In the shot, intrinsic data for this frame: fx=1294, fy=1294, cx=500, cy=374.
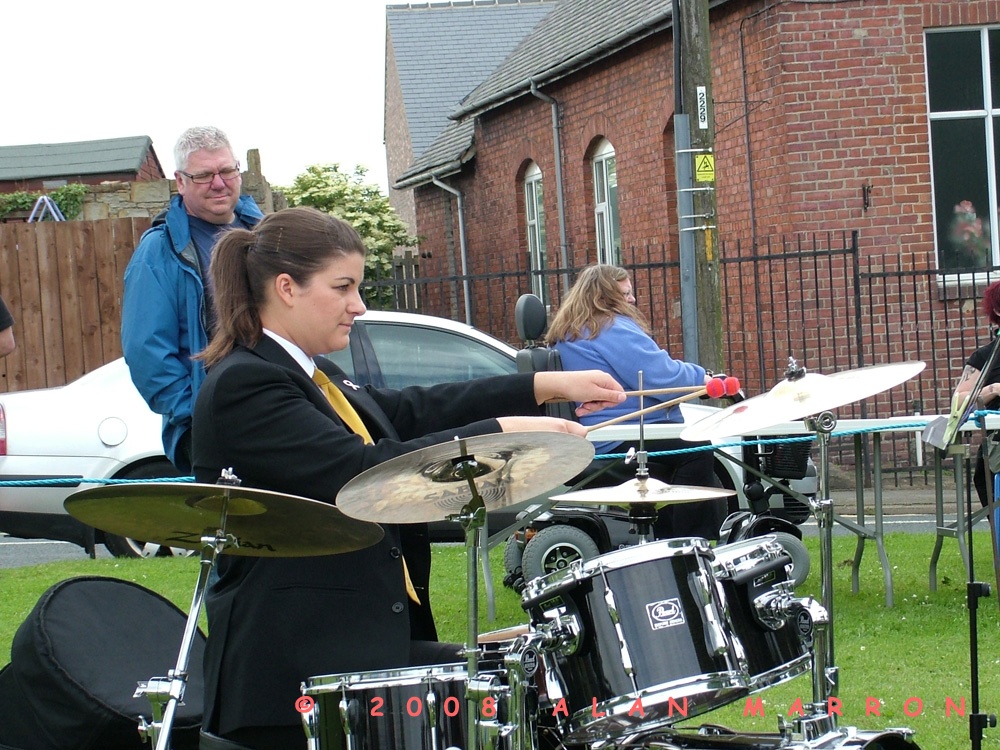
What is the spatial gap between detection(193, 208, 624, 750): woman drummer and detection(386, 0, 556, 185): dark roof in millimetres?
26664

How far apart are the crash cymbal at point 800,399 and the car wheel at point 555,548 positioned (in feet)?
8.58

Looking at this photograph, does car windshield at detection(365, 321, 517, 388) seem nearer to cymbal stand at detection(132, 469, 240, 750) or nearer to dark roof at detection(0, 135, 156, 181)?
cymbal stand at detection(132, 469, 240, 750)

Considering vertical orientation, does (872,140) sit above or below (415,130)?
below

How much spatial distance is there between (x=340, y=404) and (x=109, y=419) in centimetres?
570

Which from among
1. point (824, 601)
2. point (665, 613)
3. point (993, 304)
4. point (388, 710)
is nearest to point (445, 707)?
point (388, 710)

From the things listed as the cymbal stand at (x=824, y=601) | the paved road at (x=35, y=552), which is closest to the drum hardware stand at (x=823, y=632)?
the cymbal stand at (x=824, y=601)

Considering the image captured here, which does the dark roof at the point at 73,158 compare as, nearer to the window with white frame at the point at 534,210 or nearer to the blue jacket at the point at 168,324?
the window with white frame at the point at 534,210

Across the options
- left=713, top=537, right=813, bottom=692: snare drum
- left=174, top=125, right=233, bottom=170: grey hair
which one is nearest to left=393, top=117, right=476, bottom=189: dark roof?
left=174, top=125, right=233, bottom=170: grey hair

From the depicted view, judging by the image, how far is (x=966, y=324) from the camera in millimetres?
13570

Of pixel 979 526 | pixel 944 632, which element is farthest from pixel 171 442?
pixel 979 526

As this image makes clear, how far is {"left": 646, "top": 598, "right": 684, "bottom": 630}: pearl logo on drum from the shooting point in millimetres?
3621

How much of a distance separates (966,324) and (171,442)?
10758 millimetres

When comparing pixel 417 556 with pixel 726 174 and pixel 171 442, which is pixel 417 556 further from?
pixel 726 174

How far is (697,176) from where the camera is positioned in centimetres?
1041
